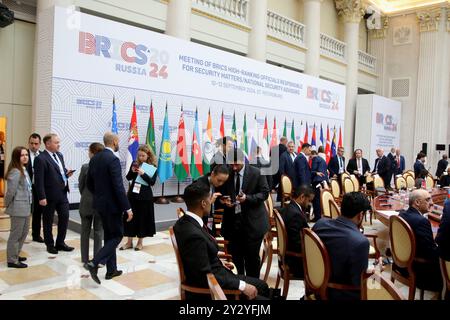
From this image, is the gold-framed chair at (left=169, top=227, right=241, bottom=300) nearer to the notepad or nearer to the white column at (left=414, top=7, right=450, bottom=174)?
the notepad

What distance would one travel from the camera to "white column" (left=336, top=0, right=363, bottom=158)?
1423cm

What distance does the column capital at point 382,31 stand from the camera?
1645 centimetres

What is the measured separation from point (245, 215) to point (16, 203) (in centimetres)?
233

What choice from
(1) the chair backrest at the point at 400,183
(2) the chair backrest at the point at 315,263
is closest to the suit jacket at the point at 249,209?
(2) the chair backrest at the point at 315,263

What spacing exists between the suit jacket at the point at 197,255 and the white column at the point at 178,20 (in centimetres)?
692

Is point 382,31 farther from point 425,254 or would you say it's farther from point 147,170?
point 425,254

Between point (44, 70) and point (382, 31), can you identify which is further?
point (382, 31)

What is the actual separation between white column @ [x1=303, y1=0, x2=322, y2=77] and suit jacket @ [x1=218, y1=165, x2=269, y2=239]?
1024cm

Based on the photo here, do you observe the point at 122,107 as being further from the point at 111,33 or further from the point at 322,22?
the point at 322,22

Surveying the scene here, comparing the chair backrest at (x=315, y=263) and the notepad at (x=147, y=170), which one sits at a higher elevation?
the notepad at (x=147, y=170)

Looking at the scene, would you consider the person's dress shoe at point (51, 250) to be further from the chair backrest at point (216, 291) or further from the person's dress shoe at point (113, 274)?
the chair backrest at point (216, 291)

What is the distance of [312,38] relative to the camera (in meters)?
12.7

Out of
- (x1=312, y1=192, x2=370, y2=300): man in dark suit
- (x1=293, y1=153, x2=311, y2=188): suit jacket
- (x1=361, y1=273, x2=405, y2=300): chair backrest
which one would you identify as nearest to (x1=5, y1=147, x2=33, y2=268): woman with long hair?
(x1=312, y1=192, x2=370, y2=300): man in dark suit

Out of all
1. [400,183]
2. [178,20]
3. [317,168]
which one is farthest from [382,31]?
[317,168]
